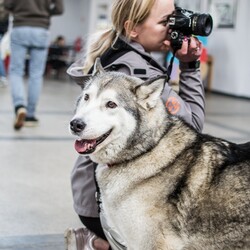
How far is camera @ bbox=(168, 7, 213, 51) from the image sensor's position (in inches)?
132

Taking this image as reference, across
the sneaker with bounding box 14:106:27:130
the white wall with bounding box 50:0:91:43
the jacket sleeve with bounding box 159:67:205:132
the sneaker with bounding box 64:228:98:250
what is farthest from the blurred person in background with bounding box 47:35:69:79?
the jacket sleeve with bounding box 159:67:205:132

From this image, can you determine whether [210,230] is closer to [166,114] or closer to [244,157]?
[244,157]

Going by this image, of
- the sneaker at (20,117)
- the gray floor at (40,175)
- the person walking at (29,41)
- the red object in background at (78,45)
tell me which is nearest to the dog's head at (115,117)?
the gray floor at (40,175)

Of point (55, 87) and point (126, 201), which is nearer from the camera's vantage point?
point (126, 201)

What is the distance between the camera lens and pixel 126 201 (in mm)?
2902

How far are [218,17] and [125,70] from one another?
1404 centimetres

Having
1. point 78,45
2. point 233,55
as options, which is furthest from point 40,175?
point 78,45

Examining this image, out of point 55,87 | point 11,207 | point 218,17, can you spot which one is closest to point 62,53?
point 55,87

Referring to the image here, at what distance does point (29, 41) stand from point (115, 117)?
19.6 ft

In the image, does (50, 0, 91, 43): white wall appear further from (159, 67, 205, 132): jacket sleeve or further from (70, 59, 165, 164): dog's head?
(70, 59, 165, 164): dog's head

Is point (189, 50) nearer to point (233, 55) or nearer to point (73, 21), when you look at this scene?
point (233, 55)

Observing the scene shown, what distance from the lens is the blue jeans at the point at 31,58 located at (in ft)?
27.8

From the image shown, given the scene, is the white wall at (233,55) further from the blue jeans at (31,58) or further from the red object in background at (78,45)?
the blue jeans at (31,58)

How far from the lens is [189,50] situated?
11.3 feet
